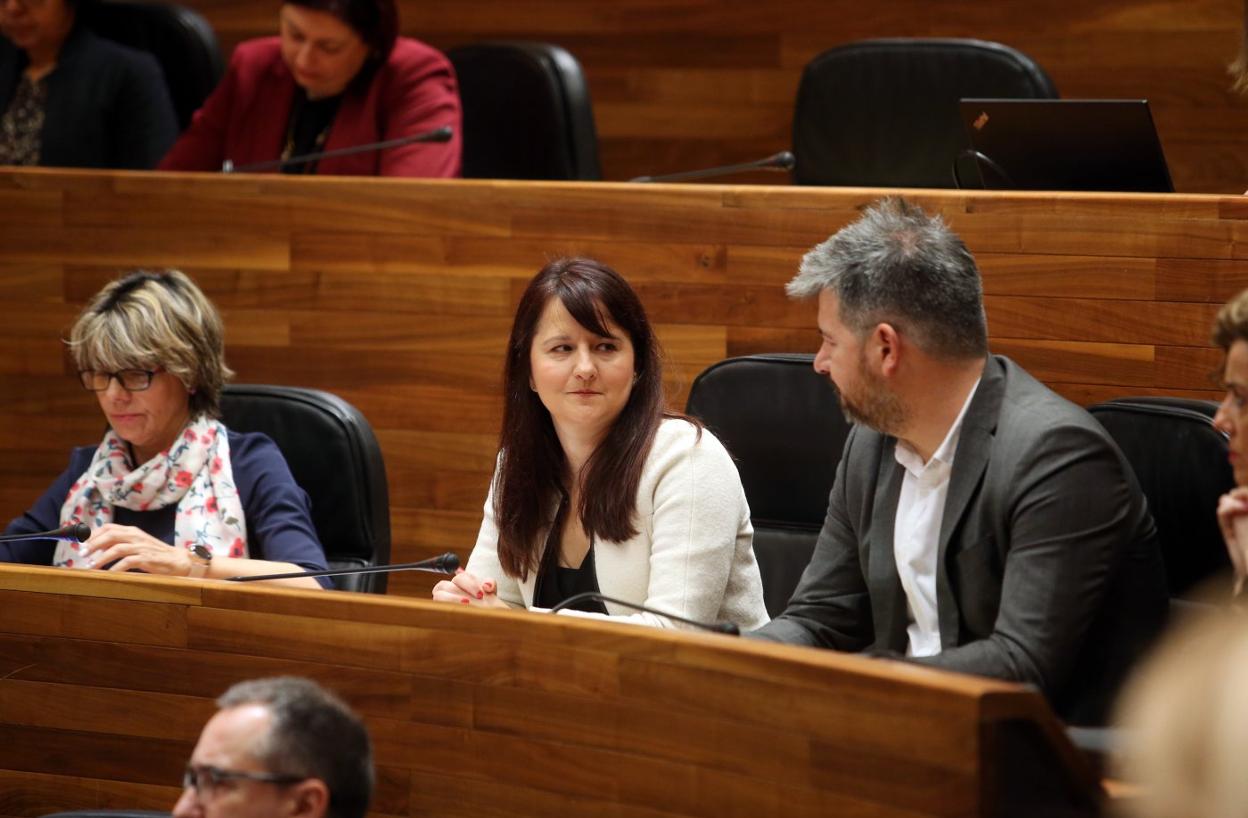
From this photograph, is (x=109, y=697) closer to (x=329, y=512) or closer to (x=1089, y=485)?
(x=329, y=512)

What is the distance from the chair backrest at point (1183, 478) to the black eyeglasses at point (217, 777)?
0.69 metres

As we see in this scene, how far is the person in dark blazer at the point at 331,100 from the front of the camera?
2.14 meters

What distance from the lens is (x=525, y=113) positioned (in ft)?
7.77

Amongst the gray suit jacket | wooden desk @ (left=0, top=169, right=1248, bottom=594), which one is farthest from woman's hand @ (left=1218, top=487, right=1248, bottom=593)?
wooden desk @ (left=0, top=169, right=1248, bottom=594)

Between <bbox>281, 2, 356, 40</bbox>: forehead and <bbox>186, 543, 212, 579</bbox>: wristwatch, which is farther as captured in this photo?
<bbox>281, 2, 356, 40</bbox>: forehead

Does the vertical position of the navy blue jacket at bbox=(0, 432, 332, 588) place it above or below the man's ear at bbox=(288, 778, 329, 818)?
above

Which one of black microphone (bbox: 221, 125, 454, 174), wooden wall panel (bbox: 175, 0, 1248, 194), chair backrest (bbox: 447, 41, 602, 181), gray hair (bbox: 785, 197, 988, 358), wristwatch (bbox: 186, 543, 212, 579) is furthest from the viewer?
wooden wall panel (bbox: 175, 0, 1248, 194)

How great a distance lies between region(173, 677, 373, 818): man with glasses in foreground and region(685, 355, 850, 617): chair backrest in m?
0.63

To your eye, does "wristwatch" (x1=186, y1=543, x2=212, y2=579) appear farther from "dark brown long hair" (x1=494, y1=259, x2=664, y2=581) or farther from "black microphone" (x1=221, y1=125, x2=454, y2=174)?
"black microphone" (x1=221, y1=125, x2=454, y2=174)

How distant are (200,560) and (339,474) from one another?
0.19 m

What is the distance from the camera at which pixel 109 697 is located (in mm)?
1226

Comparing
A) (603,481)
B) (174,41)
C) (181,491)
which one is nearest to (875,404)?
(603,481)

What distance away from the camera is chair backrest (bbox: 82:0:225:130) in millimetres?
2578

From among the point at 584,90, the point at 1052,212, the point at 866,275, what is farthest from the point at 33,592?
the point at 584,90
